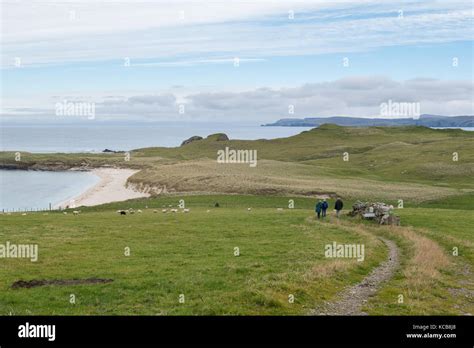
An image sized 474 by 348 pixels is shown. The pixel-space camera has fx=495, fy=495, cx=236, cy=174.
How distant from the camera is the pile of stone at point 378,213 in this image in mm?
50125

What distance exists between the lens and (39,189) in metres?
130

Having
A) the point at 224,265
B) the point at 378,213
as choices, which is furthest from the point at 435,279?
the point at 378,213

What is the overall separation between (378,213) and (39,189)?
103 m

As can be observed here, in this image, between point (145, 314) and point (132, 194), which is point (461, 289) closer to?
point (145, 314)

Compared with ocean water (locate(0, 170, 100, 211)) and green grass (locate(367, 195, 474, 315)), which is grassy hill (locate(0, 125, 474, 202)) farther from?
green grass (locate(367, 195, 474, 315))

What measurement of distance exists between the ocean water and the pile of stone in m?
66.7

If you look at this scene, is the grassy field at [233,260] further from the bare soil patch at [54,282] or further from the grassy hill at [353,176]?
the grassy hill at [353,176]

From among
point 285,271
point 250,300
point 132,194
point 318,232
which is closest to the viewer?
point 250,300

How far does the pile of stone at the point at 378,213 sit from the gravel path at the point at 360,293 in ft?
55.0

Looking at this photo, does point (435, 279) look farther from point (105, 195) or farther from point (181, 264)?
point (105, 195)
